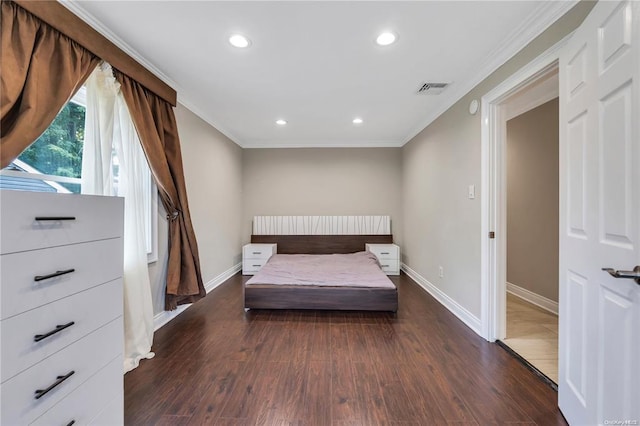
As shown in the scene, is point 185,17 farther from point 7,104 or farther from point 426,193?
point 426,193

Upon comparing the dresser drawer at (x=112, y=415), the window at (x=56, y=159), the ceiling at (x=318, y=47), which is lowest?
the dresser drawer at (x=112, y=415)

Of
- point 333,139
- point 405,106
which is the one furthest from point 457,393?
point 333,139

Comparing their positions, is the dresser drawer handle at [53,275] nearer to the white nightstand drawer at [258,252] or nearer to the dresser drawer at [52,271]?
the dresser drawer at [52,271]

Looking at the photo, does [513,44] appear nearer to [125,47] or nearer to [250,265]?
[125,47]

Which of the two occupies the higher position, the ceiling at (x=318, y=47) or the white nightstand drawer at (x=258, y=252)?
the ceiling at (x=318, y=47)

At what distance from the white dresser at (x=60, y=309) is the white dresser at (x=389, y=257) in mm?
3599

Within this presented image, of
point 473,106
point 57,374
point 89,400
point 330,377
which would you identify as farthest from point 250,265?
point 473,106

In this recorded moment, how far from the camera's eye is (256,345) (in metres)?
2.04

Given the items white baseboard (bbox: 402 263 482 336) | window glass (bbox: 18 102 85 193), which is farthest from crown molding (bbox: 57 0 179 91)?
white baseboard (bbox: 402 263 482 336)

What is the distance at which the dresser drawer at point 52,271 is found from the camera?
792 mm

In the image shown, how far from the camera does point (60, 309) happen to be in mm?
943

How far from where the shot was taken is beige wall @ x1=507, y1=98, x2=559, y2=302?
9.05ft

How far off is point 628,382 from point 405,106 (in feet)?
9.47

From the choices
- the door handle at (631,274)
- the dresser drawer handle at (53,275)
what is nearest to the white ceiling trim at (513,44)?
the door handle at (631,274)
